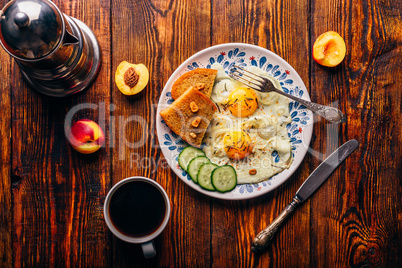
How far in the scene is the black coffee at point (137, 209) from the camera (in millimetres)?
1511

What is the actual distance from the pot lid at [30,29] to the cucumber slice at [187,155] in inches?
34.6

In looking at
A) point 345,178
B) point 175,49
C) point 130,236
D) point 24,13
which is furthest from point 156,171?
point 345,178

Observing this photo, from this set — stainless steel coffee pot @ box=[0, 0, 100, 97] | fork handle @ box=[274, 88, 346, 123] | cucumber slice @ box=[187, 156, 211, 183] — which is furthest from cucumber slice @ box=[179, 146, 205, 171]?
stainless steel coffee pot @ box=[0, 0, 100, 97]

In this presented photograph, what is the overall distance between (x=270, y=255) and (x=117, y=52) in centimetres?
159

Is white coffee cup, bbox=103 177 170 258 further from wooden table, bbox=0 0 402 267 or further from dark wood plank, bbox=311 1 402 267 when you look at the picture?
dark wood plank, bbox=311 1 402 267

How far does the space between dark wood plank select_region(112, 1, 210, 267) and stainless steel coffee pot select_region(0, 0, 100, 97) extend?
0.22 m

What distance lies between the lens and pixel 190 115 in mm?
1707

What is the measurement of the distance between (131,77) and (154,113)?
26 centimetres

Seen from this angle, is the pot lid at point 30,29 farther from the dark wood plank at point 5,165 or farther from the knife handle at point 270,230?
the knife handle at point 270,230

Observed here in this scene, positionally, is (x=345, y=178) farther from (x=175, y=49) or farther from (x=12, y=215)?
(x=12, y=215)

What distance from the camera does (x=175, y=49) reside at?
1787 millimetres

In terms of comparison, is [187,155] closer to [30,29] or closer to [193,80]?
[193,80]

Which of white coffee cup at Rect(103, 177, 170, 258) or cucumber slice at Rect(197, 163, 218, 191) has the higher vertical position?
cucumber slice at Rect(197, 163, 218, 191)

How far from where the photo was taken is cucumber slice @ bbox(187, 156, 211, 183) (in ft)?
5.42
